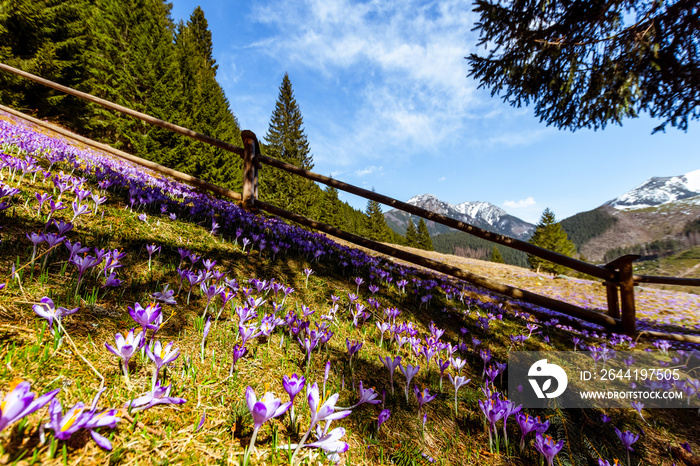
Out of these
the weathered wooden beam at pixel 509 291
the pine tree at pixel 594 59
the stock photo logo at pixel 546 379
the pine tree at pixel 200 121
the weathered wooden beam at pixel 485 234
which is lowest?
the stock photo logo at pixel 546 379

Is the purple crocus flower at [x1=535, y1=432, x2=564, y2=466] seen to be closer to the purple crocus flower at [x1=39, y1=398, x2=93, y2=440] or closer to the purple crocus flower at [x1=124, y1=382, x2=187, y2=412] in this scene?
the purple crocus flower at [x1=124, y1=382, x2=187, y2=412]

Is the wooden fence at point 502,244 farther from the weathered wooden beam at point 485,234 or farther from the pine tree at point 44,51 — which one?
the pine tree at point 44,51

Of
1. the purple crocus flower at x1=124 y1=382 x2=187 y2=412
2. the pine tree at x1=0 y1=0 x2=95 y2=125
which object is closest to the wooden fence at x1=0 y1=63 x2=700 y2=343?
the purple crocus flower at x1=124 y1=382 x2=187 y2=412

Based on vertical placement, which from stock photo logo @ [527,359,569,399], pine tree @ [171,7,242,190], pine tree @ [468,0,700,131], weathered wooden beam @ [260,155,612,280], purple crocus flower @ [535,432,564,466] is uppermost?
pine tree @ [171,7,242,190]

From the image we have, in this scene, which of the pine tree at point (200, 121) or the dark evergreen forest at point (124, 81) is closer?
the dark evergreen forest at point (124, 81)

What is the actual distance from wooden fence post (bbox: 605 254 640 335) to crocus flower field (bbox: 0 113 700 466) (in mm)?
738

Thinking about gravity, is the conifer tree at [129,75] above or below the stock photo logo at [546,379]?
above

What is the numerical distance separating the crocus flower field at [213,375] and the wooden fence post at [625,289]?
74cm

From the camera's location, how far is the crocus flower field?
0.91m

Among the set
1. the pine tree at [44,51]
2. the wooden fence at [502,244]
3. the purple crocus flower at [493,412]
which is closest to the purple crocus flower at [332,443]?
the purple crocus flower at [493,412]

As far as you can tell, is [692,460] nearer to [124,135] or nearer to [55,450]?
[55,450]

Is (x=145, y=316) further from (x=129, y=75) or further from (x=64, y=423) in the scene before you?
(x=129, y=75)

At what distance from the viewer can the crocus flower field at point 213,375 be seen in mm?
907

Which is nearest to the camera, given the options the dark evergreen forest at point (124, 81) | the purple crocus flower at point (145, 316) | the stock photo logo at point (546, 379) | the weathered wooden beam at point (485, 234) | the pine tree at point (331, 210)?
the purple crocus flower at point (145, 316)
